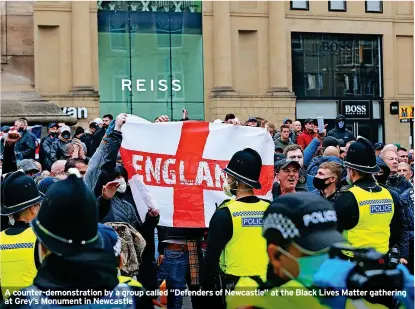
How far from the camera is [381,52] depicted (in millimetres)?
44875

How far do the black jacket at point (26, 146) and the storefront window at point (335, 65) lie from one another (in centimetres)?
3096

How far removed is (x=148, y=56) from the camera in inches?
1602

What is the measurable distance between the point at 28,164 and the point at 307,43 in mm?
35245

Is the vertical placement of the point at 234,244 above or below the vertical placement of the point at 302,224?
below

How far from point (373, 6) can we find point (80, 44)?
1558 centimetres

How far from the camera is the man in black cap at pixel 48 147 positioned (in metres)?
13.5

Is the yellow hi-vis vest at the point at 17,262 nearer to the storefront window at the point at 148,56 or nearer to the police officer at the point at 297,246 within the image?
the police officer at the point at 297,246

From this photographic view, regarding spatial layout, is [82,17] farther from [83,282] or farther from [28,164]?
[83,282]

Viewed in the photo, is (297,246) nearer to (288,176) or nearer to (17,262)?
(17,262)

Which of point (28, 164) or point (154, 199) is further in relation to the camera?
point (28, 164)

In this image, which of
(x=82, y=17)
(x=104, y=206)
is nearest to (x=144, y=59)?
(x=82, y=17)

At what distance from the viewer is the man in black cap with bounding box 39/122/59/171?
13.5m

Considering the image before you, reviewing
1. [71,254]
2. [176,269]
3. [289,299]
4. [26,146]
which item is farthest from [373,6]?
[71,254]

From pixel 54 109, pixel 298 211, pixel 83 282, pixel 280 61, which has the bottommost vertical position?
pixel 83 282
